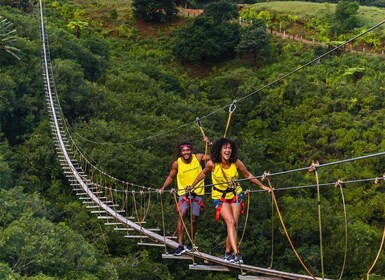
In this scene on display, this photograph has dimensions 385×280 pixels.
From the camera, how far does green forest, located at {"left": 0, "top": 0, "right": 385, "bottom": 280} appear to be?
14.3m

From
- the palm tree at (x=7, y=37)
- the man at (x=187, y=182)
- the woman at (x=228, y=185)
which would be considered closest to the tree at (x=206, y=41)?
the palm tree at (x=7, y=37)

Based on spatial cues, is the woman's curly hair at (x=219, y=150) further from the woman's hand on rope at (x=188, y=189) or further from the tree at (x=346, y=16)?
the tree at (x=346, y=16)

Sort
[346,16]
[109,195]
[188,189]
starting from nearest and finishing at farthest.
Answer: [188,189] < [109,195] < [346,16]

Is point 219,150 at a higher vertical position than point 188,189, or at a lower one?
higher

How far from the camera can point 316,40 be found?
30.8m

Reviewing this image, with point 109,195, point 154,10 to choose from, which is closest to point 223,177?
point 109,195

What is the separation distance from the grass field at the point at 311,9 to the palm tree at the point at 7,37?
16.3 meters

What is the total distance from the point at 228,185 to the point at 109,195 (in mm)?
10344

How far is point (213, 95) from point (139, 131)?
25.4 ft

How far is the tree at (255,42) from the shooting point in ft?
94.9

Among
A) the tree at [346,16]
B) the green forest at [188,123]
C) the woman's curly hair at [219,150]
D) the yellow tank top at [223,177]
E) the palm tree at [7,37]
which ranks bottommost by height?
the green forest at [188,123]

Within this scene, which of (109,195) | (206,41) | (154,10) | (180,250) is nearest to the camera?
(180,250)

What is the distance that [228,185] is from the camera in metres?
5.77

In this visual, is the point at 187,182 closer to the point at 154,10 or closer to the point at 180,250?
the point at 180,250
